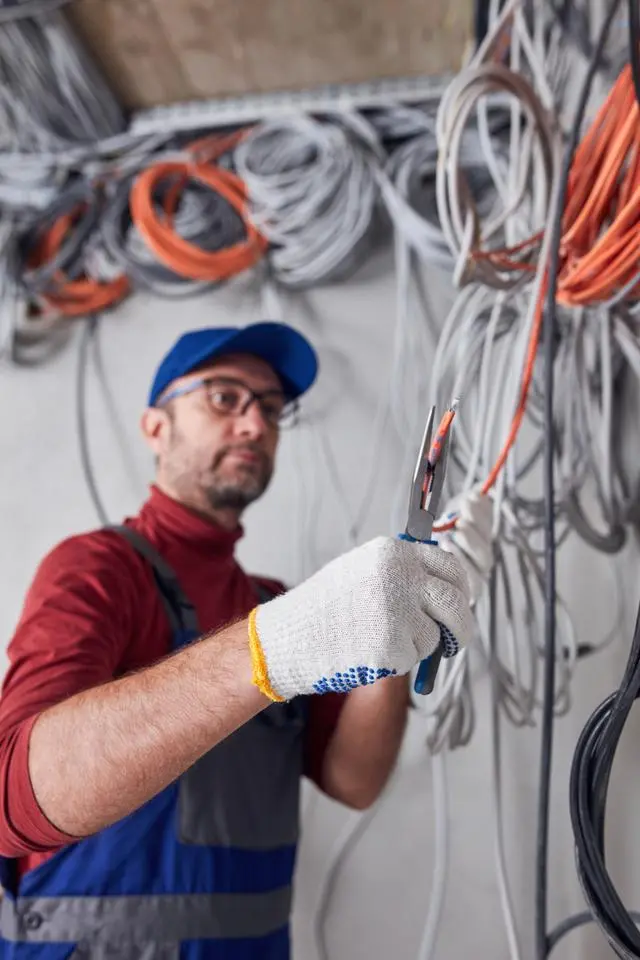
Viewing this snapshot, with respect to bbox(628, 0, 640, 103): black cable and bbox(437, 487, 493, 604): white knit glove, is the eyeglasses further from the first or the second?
bbox(628, 0, 640, 103): black cable

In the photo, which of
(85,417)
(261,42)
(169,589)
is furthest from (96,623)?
(261,42)

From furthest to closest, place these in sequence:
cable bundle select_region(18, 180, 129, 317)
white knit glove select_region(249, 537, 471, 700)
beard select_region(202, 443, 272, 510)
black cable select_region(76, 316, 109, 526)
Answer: cable bundle select_region(18, 180, 129, 317), black cable select_region(76, 316, 109, 526), beard select_region(202, 443, 272, 510), white knit glove select_region(249, 537, 471, 700)

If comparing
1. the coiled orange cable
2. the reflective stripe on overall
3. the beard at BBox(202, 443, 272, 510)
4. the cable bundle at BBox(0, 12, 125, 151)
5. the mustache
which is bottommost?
the reflective stripe on overall

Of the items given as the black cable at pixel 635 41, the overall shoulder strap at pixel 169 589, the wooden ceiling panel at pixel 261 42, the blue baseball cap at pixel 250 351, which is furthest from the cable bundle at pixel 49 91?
the black cable at pixel 635 41

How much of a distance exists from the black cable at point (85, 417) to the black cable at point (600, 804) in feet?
→ 3.75

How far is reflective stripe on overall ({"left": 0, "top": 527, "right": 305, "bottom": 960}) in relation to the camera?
919mm

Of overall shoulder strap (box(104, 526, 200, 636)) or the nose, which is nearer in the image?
overall shoulder strap (box(104, 526, 200, 636))

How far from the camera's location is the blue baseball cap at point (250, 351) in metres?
1.29

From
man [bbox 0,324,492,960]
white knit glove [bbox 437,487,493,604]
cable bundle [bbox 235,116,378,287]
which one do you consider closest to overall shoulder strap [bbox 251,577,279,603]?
man [bbox 0,324,492,960]

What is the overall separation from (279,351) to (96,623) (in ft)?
2.01

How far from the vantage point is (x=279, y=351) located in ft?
4.51

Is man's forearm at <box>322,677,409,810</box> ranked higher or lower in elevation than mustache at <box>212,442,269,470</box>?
lower

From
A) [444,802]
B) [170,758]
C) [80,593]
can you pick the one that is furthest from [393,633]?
[444,802]

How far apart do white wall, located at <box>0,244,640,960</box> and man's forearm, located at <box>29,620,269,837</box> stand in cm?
74
